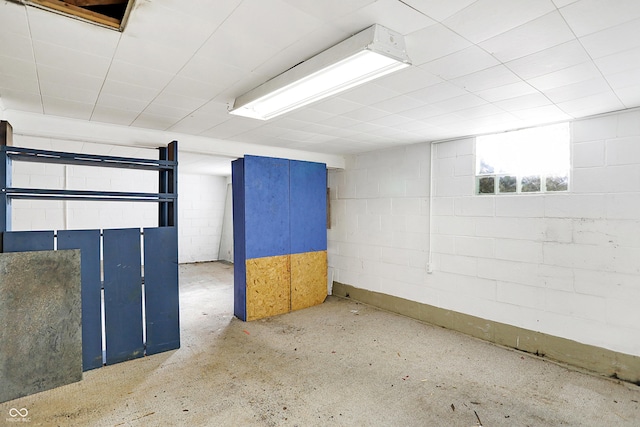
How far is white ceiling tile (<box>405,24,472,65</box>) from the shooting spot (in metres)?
1.66

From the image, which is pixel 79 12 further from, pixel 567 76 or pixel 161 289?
pixel 567 76

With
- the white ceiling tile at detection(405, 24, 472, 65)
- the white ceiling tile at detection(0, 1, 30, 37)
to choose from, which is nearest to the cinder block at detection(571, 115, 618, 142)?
the white ceiling tile at detection(405, 24, 472, 65)

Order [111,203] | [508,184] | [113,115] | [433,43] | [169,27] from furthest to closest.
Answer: [111,203], [508,184], [113,115], [433,43], [169,27]

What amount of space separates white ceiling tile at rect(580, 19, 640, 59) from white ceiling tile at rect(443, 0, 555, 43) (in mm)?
443

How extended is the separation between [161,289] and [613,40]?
13.2ft

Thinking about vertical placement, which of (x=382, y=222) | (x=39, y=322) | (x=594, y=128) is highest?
(x=594, y=128)

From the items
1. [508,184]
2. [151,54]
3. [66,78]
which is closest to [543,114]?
[508,184]

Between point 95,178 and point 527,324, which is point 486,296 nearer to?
point 527,324

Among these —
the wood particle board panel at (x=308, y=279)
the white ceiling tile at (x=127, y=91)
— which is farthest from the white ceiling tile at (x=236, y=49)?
the wood particle board panel at (x=308, y=279)

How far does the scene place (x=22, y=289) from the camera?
266cm

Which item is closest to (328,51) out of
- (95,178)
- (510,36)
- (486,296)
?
(510,36)

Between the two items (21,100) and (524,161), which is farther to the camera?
(524,161)

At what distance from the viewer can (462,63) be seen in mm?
2016

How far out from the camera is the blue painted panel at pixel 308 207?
4.97m
